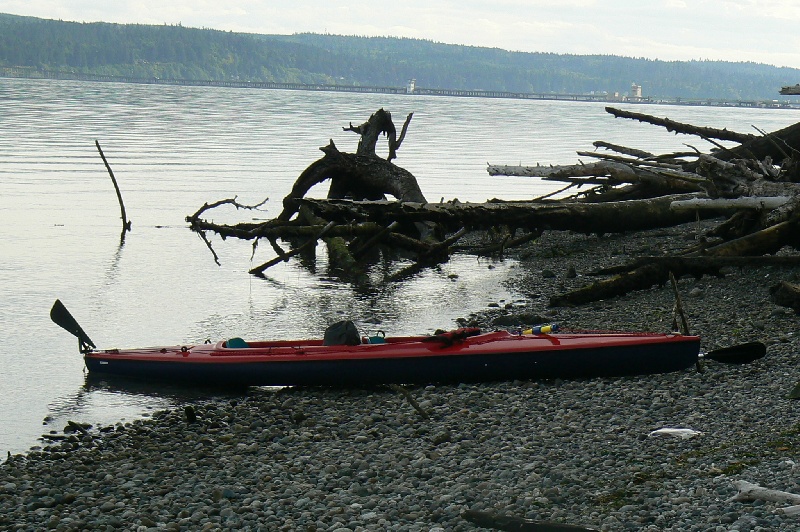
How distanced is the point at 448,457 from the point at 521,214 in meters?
8.41

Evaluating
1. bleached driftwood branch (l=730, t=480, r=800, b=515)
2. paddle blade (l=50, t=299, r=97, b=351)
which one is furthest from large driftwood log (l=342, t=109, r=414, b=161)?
bleached driftwood branch (l=730, t=480, r=800, b=515)

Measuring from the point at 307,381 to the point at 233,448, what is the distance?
1958mm

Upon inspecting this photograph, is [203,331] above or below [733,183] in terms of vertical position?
below

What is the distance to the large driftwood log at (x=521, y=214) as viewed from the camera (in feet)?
51.0

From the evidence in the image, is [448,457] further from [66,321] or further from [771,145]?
[771,145]

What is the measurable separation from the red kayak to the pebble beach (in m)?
0.15

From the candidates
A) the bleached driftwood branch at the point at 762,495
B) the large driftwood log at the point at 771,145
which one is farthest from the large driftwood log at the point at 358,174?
the bleached driftwood branch at the point at 762,495

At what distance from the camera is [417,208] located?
51.0ft

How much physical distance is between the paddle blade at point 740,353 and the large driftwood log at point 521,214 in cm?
623

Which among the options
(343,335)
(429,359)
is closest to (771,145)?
(429,359)

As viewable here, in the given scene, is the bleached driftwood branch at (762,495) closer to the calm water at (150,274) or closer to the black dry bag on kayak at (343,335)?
the black dry bag on kayak at (343,335)

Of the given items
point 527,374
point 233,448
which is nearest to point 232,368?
point 233,448

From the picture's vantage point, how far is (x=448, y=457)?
27.1ft

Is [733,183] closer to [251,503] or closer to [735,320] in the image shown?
[735,320]
